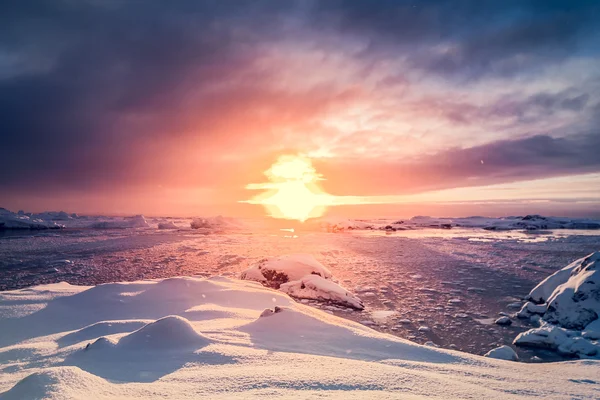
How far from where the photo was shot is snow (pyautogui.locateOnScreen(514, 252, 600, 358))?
450cm

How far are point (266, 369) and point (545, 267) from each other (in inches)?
490

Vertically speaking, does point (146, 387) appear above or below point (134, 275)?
above

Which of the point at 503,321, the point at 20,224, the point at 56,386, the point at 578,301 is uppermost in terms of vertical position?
the point at 56,386

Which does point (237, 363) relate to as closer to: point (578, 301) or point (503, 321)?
point (503, 321)

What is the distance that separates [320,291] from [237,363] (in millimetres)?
→ 5008

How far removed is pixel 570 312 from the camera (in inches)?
221

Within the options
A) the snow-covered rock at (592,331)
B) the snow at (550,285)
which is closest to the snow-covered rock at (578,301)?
the snow-covered rock at (592,331)

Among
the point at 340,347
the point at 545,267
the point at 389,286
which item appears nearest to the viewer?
the point at 340,347

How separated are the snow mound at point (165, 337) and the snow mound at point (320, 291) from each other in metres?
4.18

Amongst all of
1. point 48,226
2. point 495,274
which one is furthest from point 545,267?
point 48,226

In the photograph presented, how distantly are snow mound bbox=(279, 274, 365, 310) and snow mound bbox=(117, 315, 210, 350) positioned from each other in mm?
4178

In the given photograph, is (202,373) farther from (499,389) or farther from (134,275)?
(134,275)

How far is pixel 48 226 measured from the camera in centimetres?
3453

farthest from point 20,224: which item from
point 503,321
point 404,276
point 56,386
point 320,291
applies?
point 503,321
